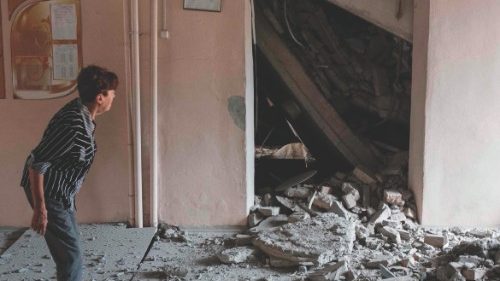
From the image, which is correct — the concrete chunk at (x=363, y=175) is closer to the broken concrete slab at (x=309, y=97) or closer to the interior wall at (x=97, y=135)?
the broken concrete slab at (x=309, y=97)

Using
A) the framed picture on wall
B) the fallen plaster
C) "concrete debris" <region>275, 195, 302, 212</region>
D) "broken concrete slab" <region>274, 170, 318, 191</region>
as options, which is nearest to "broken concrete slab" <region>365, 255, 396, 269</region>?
"concrete debris" <region>275, 195, 302, 212</region>

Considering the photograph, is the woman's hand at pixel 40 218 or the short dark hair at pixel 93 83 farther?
the short dark hair at pixel 93 83

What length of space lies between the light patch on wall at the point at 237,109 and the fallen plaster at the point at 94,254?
1107mm

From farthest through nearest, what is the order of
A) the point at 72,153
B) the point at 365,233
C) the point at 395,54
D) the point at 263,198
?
the point at 395,54 < the point at 263,198 < the point at 365,233 < the point at 72,153

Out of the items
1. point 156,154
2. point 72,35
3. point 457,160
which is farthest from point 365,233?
point 72,35

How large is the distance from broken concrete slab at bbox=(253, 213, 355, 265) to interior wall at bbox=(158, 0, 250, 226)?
22.6 inches

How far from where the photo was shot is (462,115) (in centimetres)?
432

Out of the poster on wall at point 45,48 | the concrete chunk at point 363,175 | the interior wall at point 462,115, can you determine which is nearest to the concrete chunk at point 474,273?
the interior wall at point 462,115

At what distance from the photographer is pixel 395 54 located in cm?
533

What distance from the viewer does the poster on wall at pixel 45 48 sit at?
13.9 feet

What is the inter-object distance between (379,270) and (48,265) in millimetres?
2251

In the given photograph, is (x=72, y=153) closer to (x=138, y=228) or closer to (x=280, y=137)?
(x=138, y=228)

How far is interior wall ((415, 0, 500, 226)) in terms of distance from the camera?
4.21 m

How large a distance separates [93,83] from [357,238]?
2.35 meters
